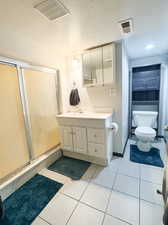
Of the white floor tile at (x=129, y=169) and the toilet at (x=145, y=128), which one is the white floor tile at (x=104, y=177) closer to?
the white floor tile at (x=129, y=169)

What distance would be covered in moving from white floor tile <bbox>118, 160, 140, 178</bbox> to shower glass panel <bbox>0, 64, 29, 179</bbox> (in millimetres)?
1632

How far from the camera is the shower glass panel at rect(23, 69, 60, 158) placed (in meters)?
1.96

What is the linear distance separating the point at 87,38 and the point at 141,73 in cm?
190

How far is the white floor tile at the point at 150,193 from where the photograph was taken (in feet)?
4.48

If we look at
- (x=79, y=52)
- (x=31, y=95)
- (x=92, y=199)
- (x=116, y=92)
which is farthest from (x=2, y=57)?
(x=92, y=199)

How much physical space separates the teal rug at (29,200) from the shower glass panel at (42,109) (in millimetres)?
494

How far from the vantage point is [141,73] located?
3.04 m

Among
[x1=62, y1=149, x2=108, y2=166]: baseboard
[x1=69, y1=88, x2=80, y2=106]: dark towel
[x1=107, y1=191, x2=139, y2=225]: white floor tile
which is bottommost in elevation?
[x1=107, y1=191, x2=139, y2=225]: white floor tile

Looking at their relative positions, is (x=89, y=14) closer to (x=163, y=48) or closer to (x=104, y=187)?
(x=163, y=48)

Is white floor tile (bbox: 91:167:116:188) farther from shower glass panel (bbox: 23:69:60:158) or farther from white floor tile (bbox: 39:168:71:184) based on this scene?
shower glass panel (bbox: 23:69:60:158)

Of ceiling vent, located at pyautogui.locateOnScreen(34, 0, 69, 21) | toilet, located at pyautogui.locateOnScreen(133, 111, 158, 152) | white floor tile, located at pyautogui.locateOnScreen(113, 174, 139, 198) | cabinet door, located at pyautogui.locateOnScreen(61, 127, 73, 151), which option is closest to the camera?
ceiling vent, located at pyautogui.locateOnScreen(34, 0, 69, 21)

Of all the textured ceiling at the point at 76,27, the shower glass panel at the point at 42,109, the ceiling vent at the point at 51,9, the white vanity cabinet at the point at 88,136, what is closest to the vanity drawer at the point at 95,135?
the white vanity cabinet at the point at 88,136

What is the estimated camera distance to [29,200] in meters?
1.46

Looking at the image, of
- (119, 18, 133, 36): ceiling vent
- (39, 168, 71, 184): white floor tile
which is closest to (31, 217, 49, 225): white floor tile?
(39, 168, 71, 184): white floor tile
